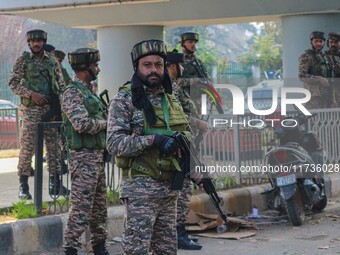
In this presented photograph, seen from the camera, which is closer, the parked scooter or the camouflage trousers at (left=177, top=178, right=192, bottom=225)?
the camouflage trousers at (left=177, top=178, right=192, bottom=225)

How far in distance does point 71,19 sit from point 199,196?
6.62 meters

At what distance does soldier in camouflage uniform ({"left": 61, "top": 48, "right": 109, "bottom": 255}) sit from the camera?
659 centimetres

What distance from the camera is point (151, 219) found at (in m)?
5.05

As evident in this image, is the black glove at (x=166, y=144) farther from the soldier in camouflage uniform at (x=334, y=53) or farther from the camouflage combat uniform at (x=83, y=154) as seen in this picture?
the soldier in camouflage uniform at (x=334, y=53)

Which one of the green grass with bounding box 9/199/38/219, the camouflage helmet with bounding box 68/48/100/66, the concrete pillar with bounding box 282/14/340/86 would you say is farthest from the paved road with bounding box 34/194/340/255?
the concrete pillar with bounding box 282/14/340/86

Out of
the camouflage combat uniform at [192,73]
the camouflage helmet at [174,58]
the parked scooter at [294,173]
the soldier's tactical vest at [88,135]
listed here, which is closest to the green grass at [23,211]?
the soldier's tactical vest at [88,135]

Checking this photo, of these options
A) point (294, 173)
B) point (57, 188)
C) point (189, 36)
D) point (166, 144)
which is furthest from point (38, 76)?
point (166, 144)

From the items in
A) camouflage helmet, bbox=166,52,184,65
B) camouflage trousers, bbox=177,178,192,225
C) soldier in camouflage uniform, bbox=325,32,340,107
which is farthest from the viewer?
soldier in camouflage uniform, bbox=325,32,340,107

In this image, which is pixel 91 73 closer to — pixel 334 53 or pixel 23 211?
pixel 23 211

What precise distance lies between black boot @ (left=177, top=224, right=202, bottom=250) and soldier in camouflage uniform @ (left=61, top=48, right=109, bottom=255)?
1.04m

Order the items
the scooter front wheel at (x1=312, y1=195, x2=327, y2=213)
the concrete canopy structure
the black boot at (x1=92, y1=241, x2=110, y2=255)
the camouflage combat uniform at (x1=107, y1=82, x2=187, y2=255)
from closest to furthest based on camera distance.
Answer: the camouflage combat uniform at (x1=107, y1=82, x2=187, y2=255) < the black boot at (x1=92, y1=241, x2=110, y2=255) < the scooter front wheel at (x1=312, y1=195, x2=327, y2=213) < the concrete canopy structure

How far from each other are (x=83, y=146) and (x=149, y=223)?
→ 1792 mm

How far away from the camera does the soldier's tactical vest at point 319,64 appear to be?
12039 mm

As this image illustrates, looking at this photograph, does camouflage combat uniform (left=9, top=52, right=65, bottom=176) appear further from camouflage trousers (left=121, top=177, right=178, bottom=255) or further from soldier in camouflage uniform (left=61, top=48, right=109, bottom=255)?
camouflage trousers (left=121, top=177, right=178, bottom=255)
